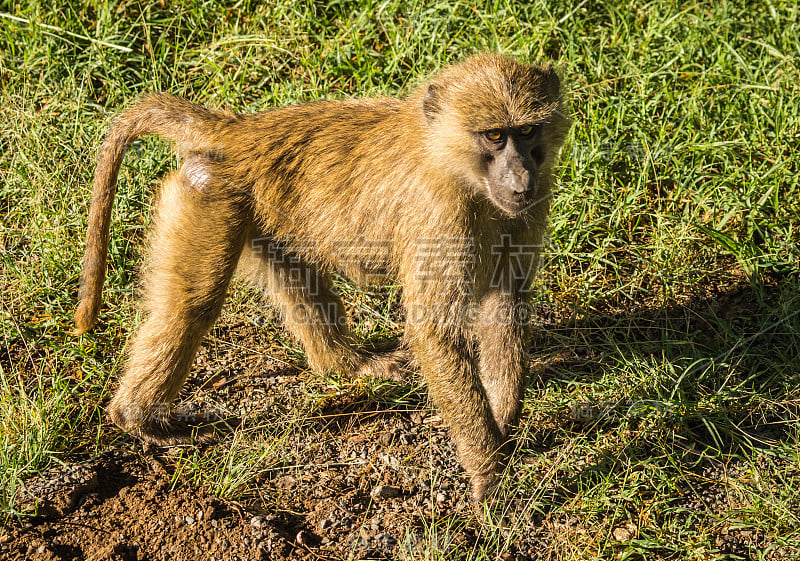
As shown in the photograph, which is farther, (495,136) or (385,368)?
(385,368)

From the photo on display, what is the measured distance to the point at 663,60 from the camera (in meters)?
5.45

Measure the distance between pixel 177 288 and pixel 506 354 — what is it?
1.52 m

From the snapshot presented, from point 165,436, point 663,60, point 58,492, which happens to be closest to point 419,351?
point 165,436

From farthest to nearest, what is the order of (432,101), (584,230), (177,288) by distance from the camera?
(584,230), (177,288), (432,101)

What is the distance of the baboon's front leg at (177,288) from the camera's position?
148 inches

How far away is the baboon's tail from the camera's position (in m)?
3.94

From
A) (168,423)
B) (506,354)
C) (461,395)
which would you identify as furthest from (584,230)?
(168,423)

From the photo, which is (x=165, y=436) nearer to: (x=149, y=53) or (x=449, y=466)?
(x=449, y=466)

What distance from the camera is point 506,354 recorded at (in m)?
3.94

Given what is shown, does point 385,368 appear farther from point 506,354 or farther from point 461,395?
point 461,395

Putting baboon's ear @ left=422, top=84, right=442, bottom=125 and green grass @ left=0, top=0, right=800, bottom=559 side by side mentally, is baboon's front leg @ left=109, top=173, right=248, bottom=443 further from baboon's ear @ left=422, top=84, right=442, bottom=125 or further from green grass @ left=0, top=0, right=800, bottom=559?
baboon's ear @ left=422, top=84, right=442, bottom=125

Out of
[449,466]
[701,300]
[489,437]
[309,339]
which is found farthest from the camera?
[701,300]

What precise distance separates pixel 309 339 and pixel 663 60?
2.93m

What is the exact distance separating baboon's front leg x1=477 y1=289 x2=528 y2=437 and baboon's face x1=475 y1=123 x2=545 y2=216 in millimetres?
597
